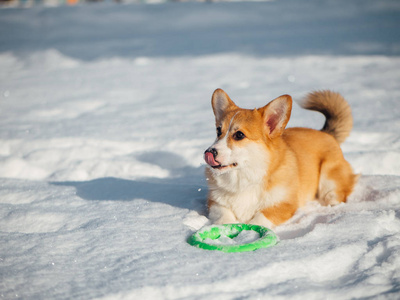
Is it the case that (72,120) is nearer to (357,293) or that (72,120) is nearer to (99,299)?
(99,299)

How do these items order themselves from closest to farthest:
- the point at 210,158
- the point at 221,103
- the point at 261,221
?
the point at 210,158
the point at 261,221
the point at 221,103

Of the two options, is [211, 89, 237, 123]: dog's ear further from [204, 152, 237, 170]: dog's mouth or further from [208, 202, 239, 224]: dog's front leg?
[208, 202, 239, 224]: dog's front leg

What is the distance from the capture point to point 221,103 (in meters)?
3.09

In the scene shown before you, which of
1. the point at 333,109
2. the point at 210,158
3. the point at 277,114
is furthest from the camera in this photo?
the point at 333,109

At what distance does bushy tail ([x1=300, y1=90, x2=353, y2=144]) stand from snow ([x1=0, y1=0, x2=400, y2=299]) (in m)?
0.37

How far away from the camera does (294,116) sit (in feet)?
16.9

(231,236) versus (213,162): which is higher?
(213,162)

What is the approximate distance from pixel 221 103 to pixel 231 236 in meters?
0.98

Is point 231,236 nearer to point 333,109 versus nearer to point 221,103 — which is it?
point 221,103

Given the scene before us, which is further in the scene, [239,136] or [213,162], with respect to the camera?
[239,136]

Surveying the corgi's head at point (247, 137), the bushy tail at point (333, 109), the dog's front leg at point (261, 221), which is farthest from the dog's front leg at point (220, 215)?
the bushy tail at point (333, 109)

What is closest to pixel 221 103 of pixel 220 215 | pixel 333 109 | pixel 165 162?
pixel 220 215

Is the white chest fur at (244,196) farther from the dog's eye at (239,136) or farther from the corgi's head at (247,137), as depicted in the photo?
the dog's eye at (239,136)

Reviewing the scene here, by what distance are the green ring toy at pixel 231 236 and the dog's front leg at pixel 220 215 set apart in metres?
0.14
